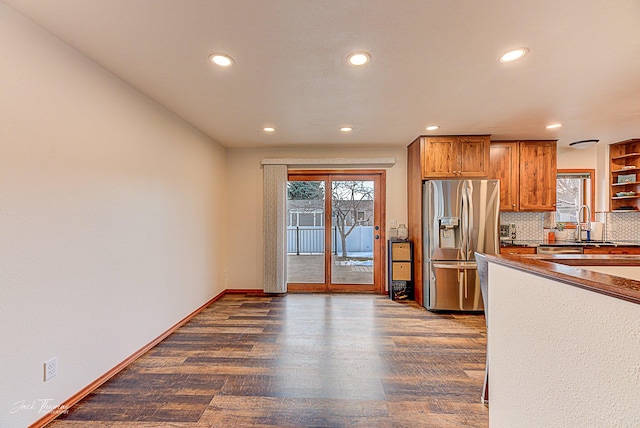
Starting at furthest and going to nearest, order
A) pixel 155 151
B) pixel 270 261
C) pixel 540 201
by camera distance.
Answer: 1. pixel 270 261
2. pixel 540 201
3. pixel 155 151

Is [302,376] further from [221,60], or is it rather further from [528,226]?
[528,226]

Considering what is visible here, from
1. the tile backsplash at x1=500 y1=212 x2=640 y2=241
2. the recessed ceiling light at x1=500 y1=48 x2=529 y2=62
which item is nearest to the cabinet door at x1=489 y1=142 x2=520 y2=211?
the tile backsplash at x1=500 y1=212 x2=640 y2=241

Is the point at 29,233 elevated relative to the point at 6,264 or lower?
elevated

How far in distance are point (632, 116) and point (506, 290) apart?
10.9 ft

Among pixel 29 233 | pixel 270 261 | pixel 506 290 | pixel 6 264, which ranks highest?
pixel 29 233

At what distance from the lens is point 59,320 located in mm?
1728

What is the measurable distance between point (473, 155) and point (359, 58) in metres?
2.59

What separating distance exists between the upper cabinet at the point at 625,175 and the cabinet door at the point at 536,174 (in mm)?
1148

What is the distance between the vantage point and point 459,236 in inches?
143

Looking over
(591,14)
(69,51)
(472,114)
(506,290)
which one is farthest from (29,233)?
(472,114)

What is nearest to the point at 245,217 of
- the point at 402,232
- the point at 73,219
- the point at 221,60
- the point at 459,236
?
the point at 402,232

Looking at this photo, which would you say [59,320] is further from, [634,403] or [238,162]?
[238,162]

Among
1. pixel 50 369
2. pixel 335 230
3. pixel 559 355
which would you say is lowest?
pixel 50 369

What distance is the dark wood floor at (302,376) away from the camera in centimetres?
172
